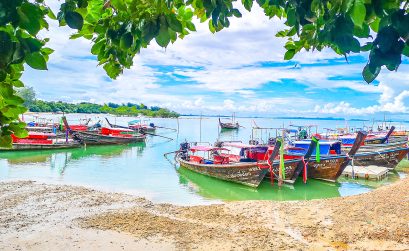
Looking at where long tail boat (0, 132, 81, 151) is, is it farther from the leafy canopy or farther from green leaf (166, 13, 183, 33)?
green leaf (166, 13, 183, 33)

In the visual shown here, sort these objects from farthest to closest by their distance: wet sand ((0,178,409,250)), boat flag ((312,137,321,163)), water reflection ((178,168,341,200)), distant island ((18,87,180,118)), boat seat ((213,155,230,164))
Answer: distant island ((18,87,180,118))
boat seat ((213,155,230,164))
boat flag ((312,137,321,163))
water reflection ((178,168,341,200))
wet sand ((0,178,409,250))

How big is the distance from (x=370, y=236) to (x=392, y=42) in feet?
24.8

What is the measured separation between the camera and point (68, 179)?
1797 centimetres

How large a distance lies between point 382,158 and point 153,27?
22.4 m

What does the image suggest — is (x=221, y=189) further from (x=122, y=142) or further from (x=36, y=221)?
(x=122, y=142)

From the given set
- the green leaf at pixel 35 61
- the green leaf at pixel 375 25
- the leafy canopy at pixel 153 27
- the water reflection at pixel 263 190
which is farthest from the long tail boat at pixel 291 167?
the green leaf at pixel 35 61

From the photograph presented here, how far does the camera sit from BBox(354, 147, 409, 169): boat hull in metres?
20.2

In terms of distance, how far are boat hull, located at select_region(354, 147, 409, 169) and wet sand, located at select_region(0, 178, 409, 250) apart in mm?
9039

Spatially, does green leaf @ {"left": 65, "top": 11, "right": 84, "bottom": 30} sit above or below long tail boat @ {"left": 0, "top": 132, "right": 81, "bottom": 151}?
above

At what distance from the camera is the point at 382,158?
66.7ft

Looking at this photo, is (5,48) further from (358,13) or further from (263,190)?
(263,190)

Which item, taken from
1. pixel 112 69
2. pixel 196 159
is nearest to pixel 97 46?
pixel 112 69

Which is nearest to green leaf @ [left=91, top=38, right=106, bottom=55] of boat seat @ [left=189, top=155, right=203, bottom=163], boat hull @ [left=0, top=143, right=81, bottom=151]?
boat seat @ [left=189, top=155, right=203, bottom=163]

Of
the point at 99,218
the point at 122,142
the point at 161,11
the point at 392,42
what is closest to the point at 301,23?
A: the point at 392,42
